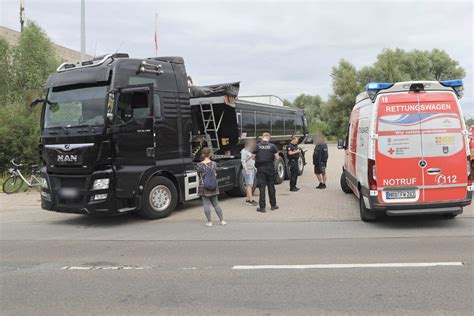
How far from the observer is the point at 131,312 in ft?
14.8

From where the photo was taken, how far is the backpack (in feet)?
29.2

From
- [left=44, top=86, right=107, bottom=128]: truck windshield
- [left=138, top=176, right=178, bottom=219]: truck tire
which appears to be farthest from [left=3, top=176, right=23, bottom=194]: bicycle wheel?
[left=138, top=176, right=178, bottom=219]: truck tire

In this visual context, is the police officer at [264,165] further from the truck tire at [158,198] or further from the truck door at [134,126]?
the truck door at [134,126]

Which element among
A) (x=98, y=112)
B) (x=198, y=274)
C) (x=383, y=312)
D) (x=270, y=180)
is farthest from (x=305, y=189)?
(x=383, y=312)

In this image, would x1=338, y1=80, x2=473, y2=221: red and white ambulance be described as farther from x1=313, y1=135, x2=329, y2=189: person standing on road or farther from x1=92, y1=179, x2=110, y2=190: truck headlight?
x1=313, y1=135, x2=329, y2=189: person standing on road

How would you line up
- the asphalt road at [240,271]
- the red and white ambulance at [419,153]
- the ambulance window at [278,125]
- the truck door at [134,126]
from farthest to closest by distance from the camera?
1. the ambulance window at [278,125]
2. the truck door at [134,126]
3. the red and white ambulance at [419,153]
4. the asphalt road at [240,271]

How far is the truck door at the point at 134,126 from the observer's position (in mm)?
9047

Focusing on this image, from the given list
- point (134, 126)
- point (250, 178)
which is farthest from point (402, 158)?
point (134, 126)

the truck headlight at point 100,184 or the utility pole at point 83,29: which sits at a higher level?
the utility pole at point 83,29

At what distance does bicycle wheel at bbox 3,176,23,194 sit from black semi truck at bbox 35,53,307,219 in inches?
252

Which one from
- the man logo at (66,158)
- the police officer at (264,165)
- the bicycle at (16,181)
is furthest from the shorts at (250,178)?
the bicycle at (16,181)

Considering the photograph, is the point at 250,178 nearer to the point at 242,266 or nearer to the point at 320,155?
the point at 320,155

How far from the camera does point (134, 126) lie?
30.4 ft

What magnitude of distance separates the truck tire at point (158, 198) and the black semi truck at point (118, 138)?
22mm
